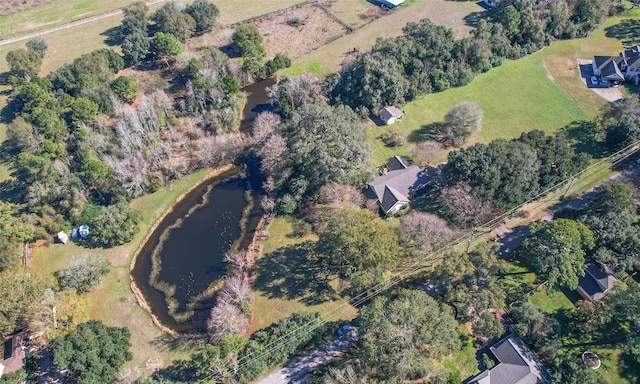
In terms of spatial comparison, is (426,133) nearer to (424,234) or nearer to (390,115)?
(390,115)

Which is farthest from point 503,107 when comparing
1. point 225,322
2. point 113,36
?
point 113,36

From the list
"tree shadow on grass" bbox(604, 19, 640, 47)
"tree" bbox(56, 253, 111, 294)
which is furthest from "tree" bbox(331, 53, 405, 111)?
"tree shadow on grass" bbox(604, 19, 640, 47)

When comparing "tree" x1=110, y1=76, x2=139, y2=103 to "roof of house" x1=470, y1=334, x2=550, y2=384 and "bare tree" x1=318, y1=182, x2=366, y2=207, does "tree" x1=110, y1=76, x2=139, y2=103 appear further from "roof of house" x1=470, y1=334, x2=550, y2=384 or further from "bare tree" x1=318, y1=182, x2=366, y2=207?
"roof of house" x1=470, y1=334, x2=550, y2=384

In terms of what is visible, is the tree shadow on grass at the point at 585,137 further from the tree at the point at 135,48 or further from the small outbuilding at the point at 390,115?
the tree at the point at 135,48

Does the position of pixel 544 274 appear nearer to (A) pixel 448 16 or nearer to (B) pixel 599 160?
(B) pixel 599 160

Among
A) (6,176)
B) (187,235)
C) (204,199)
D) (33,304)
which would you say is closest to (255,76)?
(204,199)

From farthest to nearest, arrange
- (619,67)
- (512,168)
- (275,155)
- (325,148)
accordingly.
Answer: (619,67), (275,155), (325,148), (512,168)
